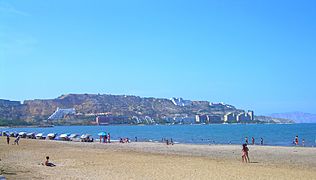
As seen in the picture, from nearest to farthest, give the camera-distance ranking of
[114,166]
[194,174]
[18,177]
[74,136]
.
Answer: [18,177] < [194,174] < [114,166] < [74,136]

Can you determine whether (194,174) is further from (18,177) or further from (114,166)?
(18,177)

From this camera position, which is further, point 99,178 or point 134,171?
point 134,171

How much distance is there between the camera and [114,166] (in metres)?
23.0

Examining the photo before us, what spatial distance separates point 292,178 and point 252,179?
1933 mm

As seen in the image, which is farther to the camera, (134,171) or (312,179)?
(134,171)

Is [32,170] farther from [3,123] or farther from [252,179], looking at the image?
[3,123]

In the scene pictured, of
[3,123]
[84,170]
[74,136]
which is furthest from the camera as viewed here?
[3,123]

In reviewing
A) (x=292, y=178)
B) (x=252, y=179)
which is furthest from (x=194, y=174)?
(x=292, y=178)

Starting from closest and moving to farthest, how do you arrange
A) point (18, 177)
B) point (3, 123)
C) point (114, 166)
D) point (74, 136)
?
point (18, 177) < point (114, 166) < point (74, 136) < point (3, 123)

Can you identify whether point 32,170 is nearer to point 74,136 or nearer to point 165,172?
point 165,172

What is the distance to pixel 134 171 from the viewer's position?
20688mm

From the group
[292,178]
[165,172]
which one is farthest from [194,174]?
[292,178]

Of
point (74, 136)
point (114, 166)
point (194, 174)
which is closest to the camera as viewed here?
point (194, 174)

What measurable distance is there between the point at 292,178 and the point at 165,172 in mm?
5697
